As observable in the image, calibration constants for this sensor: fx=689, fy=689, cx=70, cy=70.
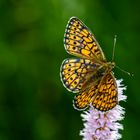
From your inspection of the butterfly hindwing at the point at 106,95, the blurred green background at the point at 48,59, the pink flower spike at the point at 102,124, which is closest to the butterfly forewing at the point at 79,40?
the butterfly hindwing at the point at 106,95

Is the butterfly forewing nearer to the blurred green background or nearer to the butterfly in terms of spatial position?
the butterfly

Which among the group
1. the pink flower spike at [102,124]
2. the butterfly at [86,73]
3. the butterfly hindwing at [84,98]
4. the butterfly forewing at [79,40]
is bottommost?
the pink flower spike at [102,124]

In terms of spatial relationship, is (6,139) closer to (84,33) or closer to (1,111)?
(1,111)

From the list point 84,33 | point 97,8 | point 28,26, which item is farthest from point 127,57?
point 84,33

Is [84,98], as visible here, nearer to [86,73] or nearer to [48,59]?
[86,73]

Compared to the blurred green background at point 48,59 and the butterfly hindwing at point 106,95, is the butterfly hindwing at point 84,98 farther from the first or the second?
the blurred green background at point 48,59

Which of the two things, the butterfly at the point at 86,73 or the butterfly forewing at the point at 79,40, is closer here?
the butterfly at the point at 86,73

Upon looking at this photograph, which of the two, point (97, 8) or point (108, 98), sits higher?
point (97, 8)

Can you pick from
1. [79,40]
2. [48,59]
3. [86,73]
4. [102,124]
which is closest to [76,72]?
[86,73]
